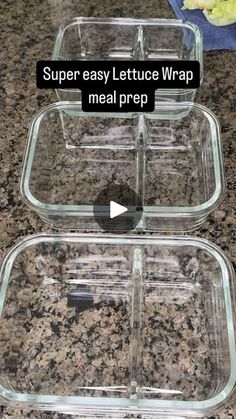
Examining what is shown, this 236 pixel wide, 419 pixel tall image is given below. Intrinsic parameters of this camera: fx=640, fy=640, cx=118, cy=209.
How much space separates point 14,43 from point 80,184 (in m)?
0.30

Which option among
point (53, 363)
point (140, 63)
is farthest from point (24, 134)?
point (53, 363)

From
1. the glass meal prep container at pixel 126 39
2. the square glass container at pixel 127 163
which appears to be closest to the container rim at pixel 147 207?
the square glass container at pixel 127 163

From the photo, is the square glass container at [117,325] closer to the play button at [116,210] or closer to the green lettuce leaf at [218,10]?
the play button at [116,210]

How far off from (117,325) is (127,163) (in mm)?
235

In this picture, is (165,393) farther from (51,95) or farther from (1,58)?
(1,58)

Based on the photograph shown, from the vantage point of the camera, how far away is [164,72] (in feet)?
2.52

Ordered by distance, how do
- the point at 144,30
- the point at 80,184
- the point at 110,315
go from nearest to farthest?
the point at 110,315 < the point at 80,184 < the point at 144,30

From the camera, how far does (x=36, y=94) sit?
0.90m

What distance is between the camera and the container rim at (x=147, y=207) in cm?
70

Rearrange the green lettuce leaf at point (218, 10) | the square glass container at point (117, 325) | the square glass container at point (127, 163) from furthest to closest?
the green lettuce leaf at point (218, 10)
the square glass container at point (127, 163)
the square glass container at point (117, 325)

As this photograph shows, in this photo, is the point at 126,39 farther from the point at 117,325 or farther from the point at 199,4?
the point at 117,325

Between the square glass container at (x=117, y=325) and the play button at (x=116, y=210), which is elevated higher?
the play button at (x=116, y=210)

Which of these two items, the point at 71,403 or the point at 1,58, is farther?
the point at 1,58

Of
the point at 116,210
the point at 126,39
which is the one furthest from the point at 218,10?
the point at 116,210
